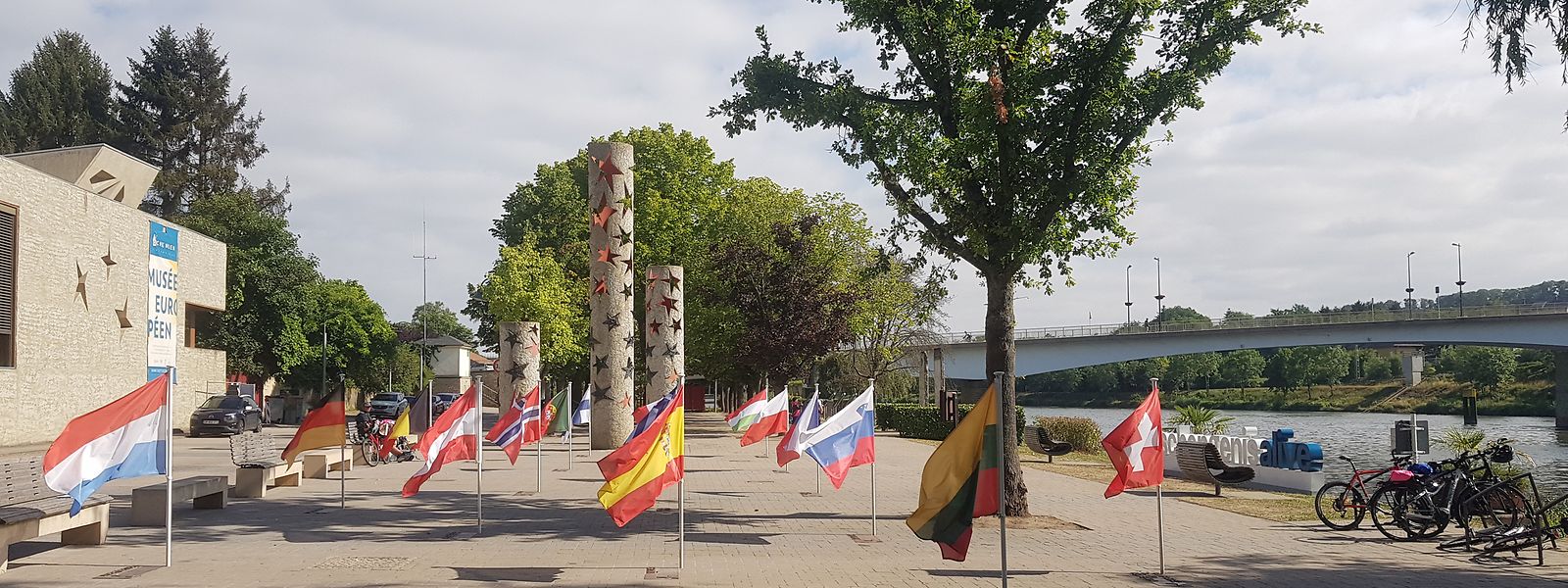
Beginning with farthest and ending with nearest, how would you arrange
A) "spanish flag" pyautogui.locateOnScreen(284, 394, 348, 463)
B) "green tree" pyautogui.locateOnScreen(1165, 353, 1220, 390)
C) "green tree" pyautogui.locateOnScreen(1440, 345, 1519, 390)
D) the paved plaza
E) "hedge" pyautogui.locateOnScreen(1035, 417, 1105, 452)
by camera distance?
"green tree" pyautogui.locateOnScreen(1165, 353, 1220, 390) → "green tree" pyautogui.locateOnScreen(1440, 345, 1519, 390) → "hedge" pyautogui.locateOnScreen(1035, 417, 1105, 452) → "spanish flag" pyautogui.locateOnScreen(284, 394, 348, 463) → the paved plaza

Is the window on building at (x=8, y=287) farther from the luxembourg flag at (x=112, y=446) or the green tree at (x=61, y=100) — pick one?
the green tree at (x=61, y=100)

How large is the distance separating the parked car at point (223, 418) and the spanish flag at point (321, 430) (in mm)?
24074

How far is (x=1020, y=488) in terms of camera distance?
14.1 metres

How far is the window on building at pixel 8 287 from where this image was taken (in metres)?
29.0

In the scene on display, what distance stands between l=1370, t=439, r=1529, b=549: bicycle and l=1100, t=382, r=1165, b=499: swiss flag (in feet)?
12.7

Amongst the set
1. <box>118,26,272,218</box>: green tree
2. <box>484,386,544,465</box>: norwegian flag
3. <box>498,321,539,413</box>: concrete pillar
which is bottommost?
<box>484,386,544,465</box>: norwegian flag

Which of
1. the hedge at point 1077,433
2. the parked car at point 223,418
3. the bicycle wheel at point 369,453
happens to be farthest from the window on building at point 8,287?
the hedge at point 1077,433

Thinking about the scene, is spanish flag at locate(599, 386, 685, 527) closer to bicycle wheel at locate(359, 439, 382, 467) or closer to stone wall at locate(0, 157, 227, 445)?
bicycle wheel at locate(359, 439, 382, 467)

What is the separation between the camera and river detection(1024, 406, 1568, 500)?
31156 mm

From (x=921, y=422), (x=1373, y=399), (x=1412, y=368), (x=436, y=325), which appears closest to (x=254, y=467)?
(x=921, y=422)

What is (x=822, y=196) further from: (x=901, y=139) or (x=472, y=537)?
(x=472, y=537)

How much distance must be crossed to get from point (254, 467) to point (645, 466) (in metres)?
9.00

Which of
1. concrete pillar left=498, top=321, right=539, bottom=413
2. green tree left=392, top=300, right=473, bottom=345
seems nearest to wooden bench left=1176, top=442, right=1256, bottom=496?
concrete pillar left=498, top=321, right=539, bottom=413

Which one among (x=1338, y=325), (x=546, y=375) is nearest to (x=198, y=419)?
(x=546, y=375)
